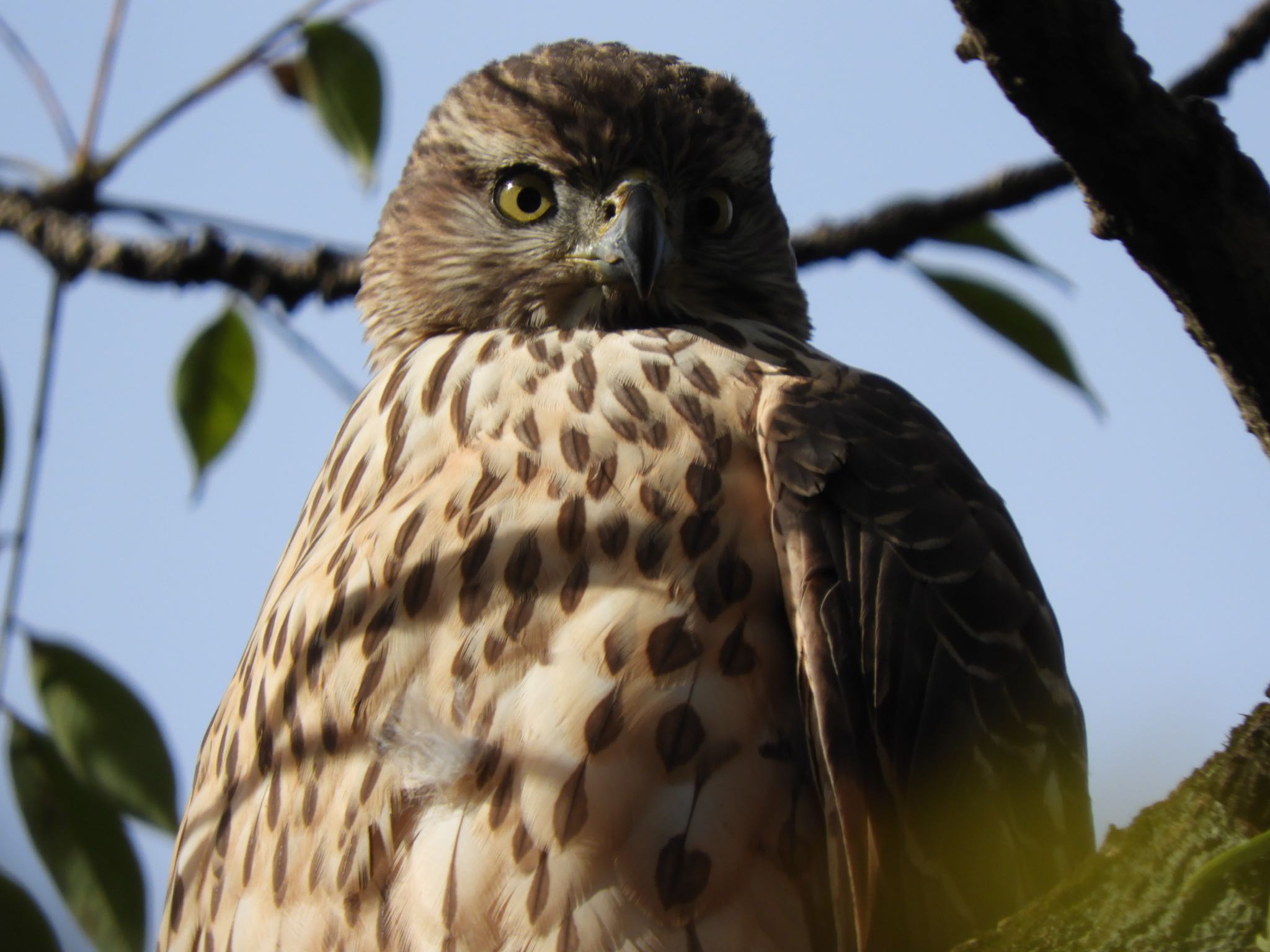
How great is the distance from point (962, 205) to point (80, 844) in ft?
7.35

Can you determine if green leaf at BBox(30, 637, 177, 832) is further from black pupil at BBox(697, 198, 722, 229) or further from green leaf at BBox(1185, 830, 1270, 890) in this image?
green leaf at BBox(1185, 830, 1270, 890)

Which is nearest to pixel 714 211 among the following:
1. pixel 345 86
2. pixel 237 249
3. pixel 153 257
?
pixel 345 86

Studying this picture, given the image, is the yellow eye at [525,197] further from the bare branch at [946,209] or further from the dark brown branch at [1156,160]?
the dark brown branch at [1156,160]

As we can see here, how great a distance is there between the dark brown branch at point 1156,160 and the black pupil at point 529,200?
185 cm

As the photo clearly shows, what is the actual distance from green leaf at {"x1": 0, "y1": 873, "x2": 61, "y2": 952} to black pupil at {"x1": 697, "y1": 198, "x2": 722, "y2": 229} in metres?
2.09

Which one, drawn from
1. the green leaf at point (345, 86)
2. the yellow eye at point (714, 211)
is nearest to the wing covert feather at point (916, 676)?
the yellow eye at point (714, 211)

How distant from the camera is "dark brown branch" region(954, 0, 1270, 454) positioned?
1746 mm

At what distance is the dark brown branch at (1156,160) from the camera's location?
5.73 ft

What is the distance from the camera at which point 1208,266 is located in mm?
1767

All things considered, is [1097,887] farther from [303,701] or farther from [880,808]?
[303,701]

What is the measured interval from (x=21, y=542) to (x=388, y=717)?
81 cm

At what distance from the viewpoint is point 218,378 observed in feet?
11.1

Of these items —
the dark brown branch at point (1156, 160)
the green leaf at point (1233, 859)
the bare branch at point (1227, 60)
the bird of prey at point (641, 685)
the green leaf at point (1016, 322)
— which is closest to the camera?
the green leaf at point (1233, 859)

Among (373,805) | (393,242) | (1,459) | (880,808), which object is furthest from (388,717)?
(393,242)
